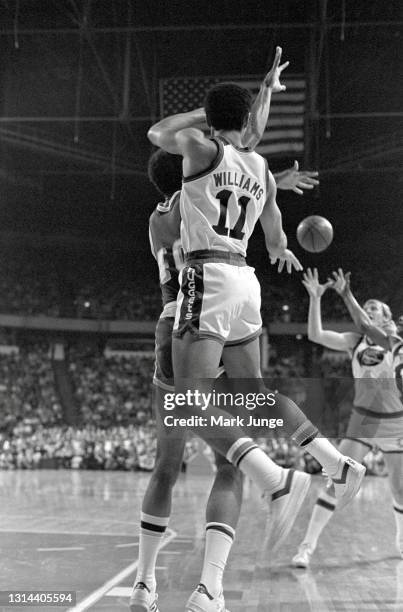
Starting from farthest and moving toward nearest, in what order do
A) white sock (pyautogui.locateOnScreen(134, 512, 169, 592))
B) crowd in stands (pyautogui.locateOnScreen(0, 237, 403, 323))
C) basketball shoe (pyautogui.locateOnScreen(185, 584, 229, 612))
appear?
1. crowd in stands (pyautogui.locateOnScreen(0, 237, 403, 323))
2. white sock (pyautogui.locateOnScreen(134, 512, 169, 592))
3. basketball shoe (pyautogui.locateOnScreen(185, 584, 229, 612))

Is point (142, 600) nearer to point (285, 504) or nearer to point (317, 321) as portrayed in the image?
point (285, 504)

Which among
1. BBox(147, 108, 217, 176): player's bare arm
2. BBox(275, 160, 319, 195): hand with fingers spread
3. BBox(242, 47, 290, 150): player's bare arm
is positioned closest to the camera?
BBox(147, 108, 217, 176): player's bare arm

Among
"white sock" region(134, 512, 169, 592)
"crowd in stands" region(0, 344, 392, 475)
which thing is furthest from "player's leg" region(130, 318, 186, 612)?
"crowd in stands" region(0, 344, 392, 475)

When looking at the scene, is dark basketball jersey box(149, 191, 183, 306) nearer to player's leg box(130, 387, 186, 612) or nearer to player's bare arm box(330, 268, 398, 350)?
player's leg box(130, 387, 186, 612)

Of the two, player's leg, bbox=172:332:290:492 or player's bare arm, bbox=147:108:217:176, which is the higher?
player's bare arm, bbox=147:108:217:176

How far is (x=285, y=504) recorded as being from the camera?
93.8 inches

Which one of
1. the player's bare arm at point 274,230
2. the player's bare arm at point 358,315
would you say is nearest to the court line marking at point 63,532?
the player's bare arm at point 358,315

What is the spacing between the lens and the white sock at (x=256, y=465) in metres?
2.39

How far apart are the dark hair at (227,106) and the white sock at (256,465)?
1.29 m

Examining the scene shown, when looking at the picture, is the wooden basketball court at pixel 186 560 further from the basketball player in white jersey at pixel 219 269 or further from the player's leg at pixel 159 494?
the basketball player in white jersey at pixel 219 269

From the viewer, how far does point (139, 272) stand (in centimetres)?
2398

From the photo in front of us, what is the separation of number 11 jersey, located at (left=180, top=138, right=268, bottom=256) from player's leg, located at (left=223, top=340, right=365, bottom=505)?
428 mm

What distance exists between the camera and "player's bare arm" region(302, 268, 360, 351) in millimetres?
4535

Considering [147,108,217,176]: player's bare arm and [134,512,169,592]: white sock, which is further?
[134,512,169,592]: white sock
